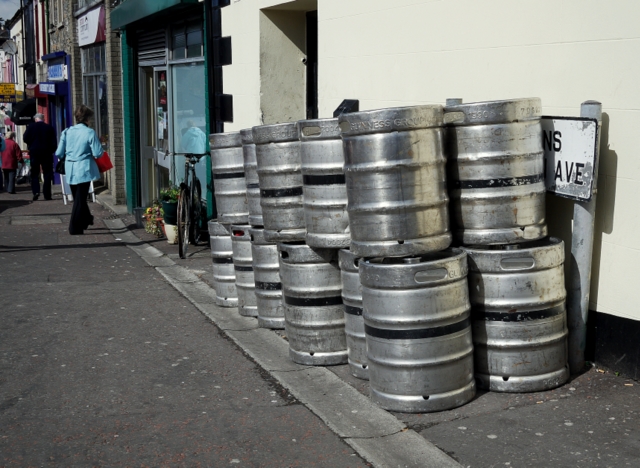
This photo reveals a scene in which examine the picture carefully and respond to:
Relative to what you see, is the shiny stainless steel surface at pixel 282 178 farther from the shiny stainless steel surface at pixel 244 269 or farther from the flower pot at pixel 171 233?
the flower pot at pixel 171 233

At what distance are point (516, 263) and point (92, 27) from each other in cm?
1494

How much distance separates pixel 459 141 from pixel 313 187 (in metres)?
0.92

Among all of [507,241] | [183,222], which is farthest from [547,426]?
[183,222]

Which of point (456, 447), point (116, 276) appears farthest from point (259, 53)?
point (456, 447)

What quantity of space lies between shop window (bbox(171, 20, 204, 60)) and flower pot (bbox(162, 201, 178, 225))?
6.39ft

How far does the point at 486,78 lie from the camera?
19.0ft

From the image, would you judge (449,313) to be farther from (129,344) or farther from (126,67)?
(126,67)

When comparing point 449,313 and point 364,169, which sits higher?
point 364,169

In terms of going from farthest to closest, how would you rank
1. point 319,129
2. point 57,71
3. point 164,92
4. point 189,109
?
point 57,71
point 164,92
point 189,109
point 319,129

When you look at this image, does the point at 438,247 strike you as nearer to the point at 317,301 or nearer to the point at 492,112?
the point at 492,112

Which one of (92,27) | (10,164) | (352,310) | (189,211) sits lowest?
(352,310)

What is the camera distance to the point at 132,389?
5.38 meters

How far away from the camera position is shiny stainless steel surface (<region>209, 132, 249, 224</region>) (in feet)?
22.8

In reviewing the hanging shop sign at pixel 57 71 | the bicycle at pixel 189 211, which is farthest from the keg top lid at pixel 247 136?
the hanging shop sign at pixel 57 71
